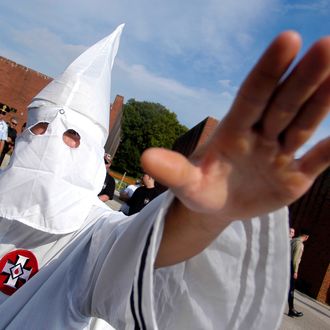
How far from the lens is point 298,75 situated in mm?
793

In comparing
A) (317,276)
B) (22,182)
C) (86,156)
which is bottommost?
(317,276)

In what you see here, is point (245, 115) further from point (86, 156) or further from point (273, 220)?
point (86, 156)

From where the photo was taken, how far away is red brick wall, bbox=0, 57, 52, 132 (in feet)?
91.1

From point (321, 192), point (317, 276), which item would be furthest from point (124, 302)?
point (321, 192)

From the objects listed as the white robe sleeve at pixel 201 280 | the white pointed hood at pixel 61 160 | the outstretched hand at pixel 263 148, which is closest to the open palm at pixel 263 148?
the outstretched hand at pixel 263 148

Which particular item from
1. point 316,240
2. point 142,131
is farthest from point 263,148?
point 142,131

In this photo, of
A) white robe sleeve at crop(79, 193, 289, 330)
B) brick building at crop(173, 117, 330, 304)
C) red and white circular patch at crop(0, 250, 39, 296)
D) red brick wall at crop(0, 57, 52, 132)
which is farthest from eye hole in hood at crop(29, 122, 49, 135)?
red brick wall at crop(0, 57, 52, 132)

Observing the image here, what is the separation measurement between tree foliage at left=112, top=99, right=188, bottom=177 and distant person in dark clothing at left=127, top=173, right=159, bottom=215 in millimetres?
46900

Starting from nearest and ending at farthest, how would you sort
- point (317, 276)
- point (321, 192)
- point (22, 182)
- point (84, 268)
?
1. point (84, 268)
2. point (22, 182)
3. point (317, 276)
4. point (321, 192)

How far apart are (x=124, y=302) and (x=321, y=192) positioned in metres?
17.7

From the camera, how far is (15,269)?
1804mm

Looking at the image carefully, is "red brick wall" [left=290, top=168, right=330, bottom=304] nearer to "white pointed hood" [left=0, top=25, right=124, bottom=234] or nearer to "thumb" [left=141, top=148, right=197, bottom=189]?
"white pointed hood" [left=0, top=25, right=124, bottom=234]

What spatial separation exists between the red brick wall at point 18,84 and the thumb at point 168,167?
28299 mm

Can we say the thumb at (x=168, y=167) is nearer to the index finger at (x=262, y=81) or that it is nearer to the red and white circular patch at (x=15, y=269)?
the index finger at (x=262, y=81)
